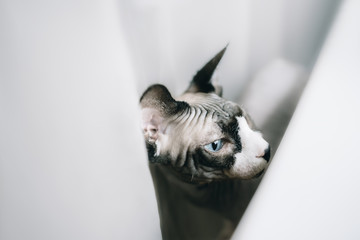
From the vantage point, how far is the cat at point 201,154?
2.05 ft

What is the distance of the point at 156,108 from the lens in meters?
0.58

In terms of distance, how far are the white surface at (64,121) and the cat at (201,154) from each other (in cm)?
9

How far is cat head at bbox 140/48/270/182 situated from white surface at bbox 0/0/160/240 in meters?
0.12

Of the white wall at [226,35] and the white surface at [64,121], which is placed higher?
the white wall at [226,35]

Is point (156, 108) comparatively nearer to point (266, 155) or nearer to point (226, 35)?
point (266, 155)

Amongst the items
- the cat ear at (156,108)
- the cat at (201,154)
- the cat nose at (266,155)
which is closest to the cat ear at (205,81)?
the cat at (201,154)

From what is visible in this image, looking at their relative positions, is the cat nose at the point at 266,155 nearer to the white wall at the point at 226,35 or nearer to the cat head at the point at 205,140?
the cat head at the point at 205,140

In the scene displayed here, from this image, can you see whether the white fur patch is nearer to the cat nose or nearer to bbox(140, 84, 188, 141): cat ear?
Result: the cat nose

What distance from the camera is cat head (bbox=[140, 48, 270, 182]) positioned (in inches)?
24.5

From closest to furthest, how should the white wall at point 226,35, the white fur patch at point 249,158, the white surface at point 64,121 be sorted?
the white surface at point 64,121
the white fur patch at point 249,158
the white wall at point 226,35

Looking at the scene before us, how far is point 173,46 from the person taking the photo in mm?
793

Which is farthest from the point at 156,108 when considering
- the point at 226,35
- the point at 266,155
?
the point at 226,35

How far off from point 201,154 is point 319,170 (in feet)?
0.75

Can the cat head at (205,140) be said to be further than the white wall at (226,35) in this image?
No
